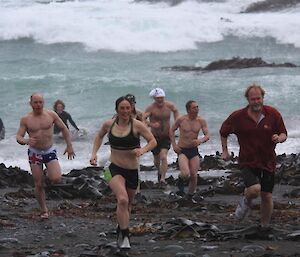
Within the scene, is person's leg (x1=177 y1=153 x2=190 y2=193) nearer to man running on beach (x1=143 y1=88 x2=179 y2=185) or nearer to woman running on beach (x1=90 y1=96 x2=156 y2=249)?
man running on beach (x1=143 y1=88 x2=179 y2=185)

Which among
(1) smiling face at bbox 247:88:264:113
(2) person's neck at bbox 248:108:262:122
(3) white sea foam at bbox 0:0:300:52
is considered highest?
(3) white sea foam at bbox 0:0:300:52

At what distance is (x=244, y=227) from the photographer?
30.0 feet

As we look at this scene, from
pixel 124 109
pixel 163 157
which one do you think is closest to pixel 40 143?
pixel 124 109

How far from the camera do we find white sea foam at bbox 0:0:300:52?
140 feet

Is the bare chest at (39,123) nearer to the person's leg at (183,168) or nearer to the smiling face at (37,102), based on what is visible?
the smiling face at (37,102)

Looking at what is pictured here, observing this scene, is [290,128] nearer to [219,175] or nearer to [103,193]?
[219,175]

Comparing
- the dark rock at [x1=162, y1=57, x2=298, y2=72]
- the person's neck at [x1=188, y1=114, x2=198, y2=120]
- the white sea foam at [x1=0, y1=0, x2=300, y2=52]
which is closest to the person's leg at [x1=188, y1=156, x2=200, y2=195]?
the person's neck at [x1=188, y1=114, x2=198, y2=120]

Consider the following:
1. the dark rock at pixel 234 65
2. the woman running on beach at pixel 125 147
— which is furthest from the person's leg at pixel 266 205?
the dark rock at pixel 234 65

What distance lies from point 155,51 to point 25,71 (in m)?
8.10

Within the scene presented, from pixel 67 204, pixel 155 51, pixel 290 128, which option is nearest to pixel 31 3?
pixel 155 51

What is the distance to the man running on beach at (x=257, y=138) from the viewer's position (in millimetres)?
8867

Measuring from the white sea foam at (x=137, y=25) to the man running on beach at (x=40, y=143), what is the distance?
30.5m

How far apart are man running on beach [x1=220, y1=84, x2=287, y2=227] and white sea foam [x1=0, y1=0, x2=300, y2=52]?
32175 millimetres

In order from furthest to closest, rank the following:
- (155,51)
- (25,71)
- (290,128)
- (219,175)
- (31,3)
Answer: (31,3)
(155,51)
(25,71)
(290,128)
(219,175)
